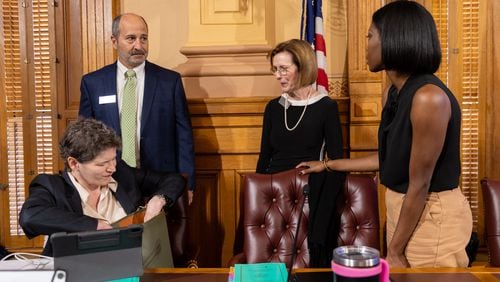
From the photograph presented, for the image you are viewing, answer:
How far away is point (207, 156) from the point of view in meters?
3.79

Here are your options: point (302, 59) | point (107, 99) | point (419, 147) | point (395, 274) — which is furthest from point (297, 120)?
point (395, 274)

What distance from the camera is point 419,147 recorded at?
5.56ft

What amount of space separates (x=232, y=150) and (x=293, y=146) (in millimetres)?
905

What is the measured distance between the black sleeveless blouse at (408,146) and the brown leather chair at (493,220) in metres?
0.41

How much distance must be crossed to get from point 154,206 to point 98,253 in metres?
0.89

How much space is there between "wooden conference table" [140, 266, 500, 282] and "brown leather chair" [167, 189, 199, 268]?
0.73m

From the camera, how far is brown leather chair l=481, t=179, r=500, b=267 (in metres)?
2.08

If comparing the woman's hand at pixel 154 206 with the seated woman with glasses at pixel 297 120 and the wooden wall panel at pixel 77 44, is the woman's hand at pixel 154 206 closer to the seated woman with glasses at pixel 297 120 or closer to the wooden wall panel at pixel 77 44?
the seated woman with glasses at pixel 297 120

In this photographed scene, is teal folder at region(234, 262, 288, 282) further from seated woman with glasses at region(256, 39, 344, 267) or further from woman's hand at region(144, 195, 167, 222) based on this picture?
seated woman with glasses at region(256, 39, 344, 267)

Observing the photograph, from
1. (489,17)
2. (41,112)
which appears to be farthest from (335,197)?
(41,112)

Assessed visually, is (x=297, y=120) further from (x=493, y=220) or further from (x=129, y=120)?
(x=493, y=220)

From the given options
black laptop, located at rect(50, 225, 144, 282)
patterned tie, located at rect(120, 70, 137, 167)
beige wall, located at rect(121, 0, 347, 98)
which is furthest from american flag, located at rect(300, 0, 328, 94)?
black laptop, located at rect(50, 225, 144, 282)

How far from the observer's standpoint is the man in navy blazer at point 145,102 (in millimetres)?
3227

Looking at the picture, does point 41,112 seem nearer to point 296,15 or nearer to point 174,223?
point 296,15
